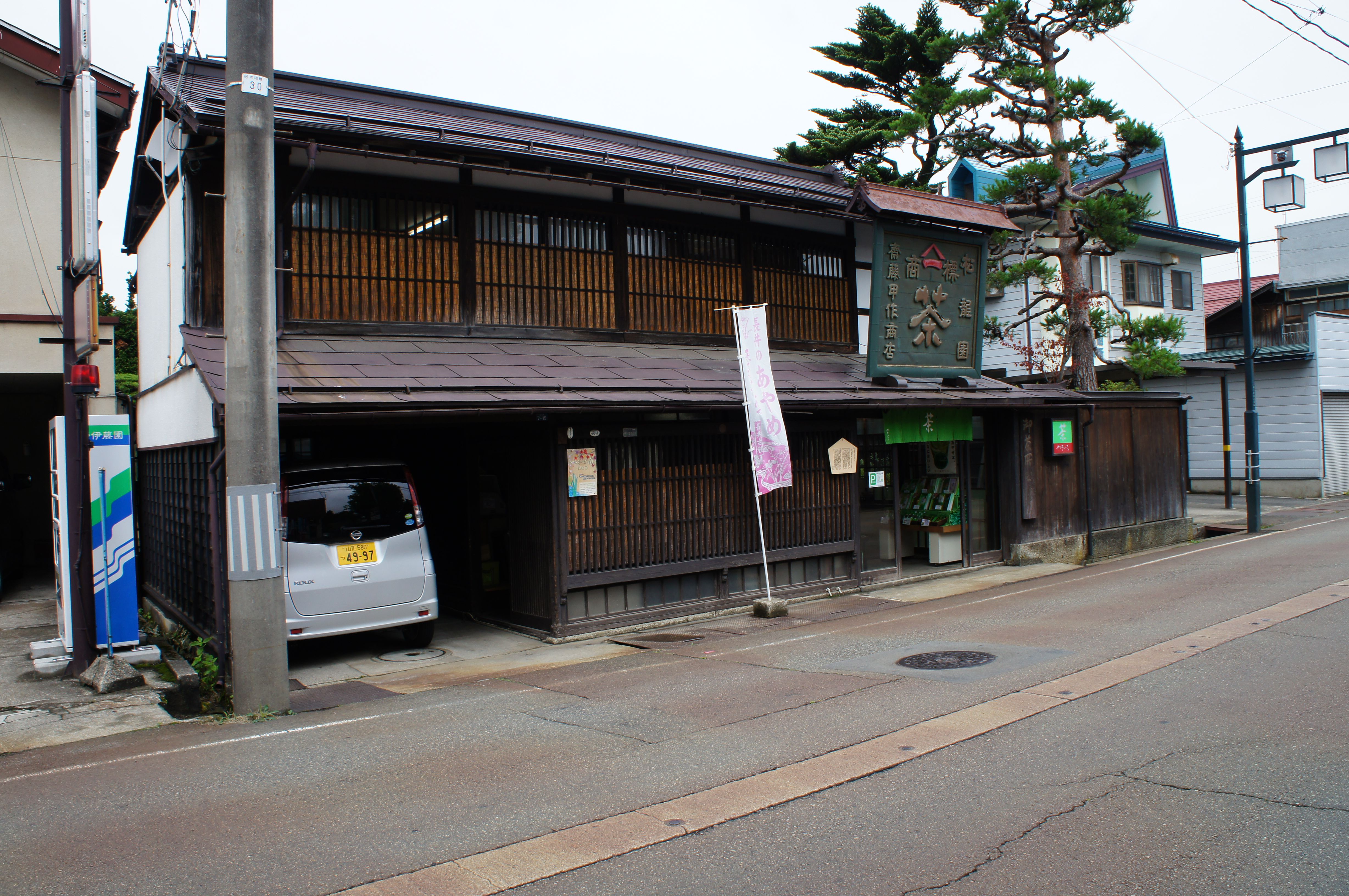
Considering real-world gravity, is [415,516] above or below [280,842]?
above

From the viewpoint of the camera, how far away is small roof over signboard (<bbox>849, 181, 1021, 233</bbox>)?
13.5m

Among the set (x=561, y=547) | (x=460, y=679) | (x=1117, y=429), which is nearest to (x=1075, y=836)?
(x=460, y=679)

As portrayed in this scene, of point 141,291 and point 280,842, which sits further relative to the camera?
point 141,291

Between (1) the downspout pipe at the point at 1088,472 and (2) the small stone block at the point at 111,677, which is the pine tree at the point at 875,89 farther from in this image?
(2) the small stone block at the point at 111,677

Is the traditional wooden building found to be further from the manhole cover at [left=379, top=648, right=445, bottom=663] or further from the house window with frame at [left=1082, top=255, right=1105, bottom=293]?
the house window with frame at [left=1082, top=255, right=1105, bottom=293]

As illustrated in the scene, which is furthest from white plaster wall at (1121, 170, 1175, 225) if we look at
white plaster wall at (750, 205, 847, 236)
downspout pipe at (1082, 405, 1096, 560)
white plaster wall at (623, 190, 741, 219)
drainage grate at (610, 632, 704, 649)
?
drainage grate at (610, 632, 704, 649)

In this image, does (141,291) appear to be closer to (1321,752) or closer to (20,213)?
(20,213)

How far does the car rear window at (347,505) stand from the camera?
31.0 ft

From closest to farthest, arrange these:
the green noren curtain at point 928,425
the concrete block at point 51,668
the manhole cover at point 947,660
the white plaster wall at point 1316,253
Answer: the manhole cover at point 947,660 → the concrete block at point 51,668 → the green noren curtain at point 928,425 → the white plaster wall at point 1316,253

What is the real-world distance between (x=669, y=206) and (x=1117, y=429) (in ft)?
32.9

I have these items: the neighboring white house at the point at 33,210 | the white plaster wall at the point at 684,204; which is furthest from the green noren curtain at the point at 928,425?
the neighboring white house at the point at 33,210

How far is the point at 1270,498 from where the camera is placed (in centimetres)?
2650

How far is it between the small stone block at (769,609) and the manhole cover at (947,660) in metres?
2.87

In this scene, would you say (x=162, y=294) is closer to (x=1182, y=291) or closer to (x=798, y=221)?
(x=798, y=221)
